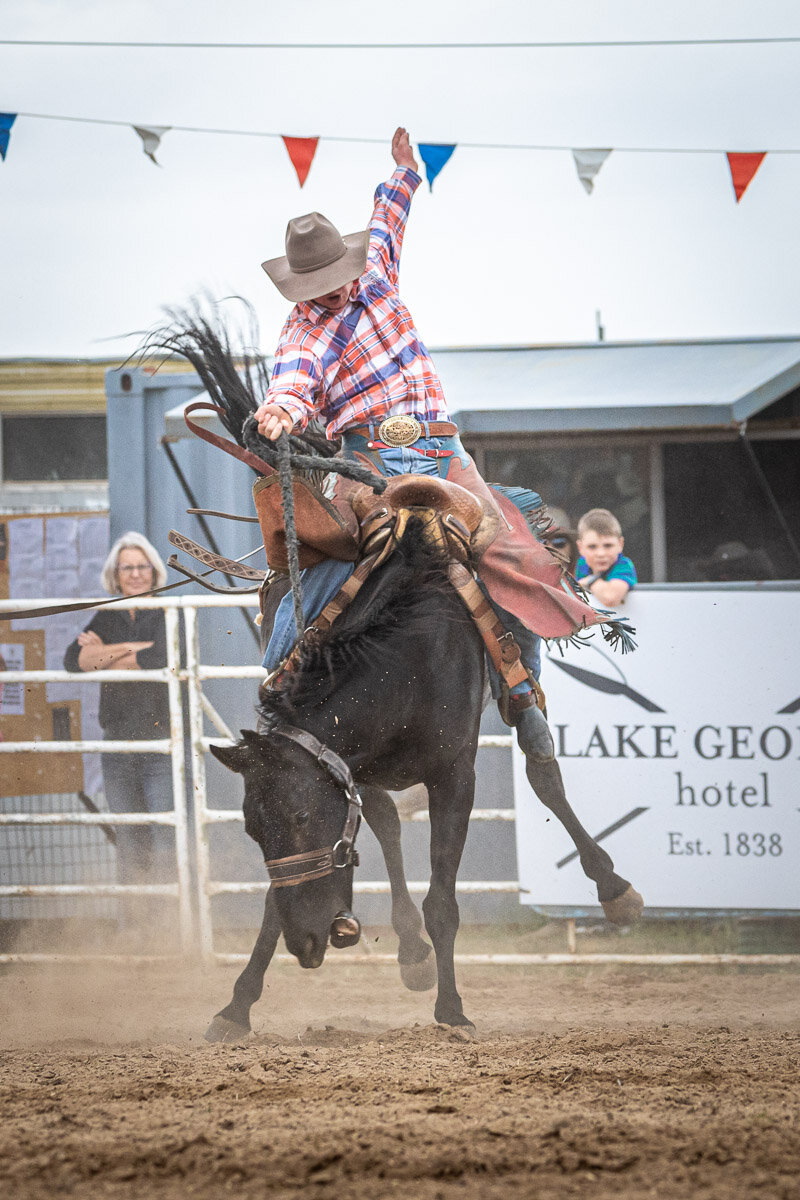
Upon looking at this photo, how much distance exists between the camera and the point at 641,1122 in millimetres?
2420

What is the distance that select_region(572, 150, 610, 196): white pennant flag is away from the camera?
5.14 metres

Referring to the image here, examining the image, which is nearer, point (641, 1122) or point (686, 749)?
point (641, 1122)

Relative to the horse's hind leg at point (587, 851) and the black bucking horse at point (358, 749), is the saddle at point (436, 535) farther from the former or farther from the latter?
the horse's hind leg at point (587, 851)

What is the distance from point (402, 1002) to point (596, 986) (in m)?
0.89

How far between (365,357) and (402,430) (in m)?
0.29

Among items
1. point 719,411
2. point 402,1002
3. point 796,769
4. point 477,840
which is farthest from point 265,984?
point 719,411

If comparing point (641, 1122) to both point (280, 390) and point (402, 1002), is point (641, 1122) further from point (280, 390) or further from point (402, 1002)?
point (402, 1002)

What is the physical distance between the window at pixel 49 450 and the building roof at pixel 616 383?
98.8 inches

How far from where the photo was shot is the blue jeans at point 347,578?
147 inches

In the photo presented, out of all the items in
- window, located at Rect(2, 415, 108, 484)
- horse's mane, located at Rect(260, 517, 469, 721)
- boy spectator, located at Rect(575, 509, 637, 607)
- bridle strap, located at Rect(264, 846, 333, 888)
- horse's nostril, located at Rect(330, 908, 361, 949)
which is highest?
window, located at Rect(2, 415, 108, 484)

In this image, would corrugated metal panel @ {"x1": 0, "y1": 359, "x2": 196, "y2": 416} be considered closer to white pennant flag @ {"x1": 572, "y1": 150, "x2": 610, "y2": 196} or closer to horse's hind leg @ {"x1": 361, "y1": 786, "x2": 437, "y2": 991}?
white pennant flag @ {"x1": 572, "y1": 150, "x2": 610, "y2": 196}

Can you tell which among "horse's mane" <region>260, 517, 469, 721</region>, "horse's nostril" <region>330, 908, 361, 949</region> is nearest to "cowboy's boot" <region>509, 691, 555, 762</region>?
"horse's mane" <region>260, 517, 469, 721</region>

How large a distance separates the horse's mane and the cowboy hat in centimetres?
84

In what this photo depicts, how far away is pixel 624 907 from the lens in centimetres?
441
